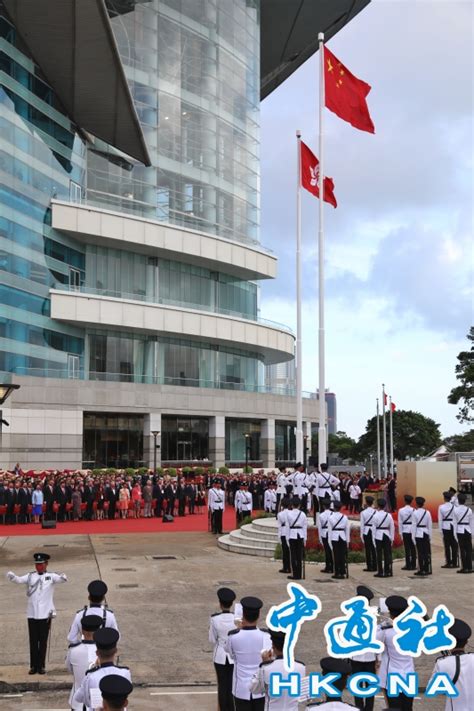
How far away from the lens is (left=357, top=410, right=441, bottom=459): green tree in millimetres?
117062

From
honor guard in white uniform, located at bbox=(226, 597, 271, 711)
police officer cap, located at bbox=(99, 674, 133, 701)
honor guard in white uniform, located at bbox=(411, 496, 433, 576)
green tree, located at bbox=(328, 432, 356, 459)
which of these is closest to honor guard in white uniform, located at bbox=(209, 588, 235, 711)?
honor guard in white uniform, located at bbox=(226, 597, 271, 711)

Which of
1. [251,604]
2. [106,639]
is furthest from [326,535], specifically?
[106,639]

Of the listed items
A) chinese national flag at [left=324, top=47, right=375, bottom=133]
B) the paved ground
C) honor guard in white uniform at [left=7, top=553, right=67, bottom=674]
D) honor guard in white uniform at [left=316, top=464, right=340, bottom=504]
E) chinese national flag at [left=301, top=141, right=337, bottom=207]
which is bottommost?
the paved ground

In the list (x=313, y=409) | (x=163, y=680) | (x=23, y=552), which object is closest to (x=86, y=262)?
(x=313, y=409)

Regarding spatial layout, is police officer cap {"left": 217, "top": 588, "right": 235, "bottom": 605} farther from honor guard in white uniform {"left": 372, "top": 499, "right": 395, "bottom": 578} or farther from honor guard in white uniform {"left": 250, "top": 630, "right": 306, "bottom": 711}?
honor guard in white uniform {"left": 372, "top": 499, "right": 395, "bottom": 578}

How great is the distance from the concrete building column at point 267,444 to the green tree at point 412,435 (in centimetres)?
4892

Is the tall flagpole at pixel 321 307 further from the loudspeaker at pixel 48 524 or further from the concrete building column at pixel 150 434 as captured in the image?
the concrete building column at pixel 150 434

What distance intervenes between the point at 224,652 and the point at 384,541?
10422 millimetres

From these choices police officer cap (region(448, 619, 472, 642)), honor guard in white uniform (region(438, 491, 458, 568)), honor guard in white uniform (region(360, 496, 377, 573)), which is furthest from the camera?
honor guard in white uniform (region(438, 491, 458, 568))

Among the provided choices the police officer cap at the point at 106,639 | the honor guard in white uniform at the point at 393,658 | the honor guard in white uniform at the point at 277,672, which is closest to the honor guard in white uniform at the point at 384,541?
the honor guard in white uniform at the point at 393,658

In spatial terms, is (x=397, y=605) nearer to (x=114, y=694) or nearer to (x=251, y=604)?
(x=251, y=604)

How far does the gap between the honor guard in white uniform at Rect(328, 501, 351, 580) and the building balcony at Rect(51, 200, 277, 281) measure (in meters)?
41.9

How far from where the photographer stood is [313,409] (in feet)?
248

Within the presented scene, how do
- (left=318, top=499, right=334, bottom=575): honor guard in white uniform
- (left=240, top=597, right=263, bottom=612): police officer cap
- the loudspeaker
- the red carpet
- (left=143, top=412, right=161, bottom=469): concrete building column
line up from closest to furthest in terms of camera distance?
(left=240, top=597, right=263, bottom=612): police officer cap < (left=318, top=499, right=334, bottom=575): honor guard in white uniform < the red carpet < the loudspeaker < (left=143, top=412, right=161, bottom=469): concrete building column
